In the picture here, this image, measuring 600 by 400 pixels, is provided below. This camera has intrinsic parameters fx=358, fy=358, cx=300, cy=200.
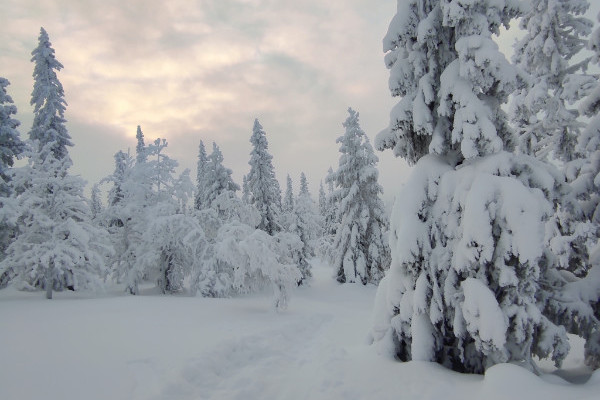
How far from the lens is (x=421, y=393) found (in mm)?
6340

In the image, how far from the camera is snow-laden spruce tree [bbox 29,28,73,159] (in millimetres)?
25438

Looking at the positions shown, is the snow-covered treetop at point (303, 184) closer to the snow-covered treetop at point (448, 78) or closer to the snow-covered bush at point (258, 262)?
the snow-covered bush at point (258, 262)

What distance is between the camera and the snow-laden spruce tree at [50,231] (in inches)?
626

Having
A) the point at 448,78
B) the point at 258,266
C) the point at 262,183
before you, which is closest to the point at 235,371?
the point at 258,266

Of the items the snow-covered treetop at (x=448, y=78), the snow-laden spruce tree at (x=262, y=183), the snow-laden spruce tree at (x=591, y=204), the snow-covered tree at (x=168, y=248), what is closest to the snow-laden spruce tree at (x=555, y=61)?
the snow-laden spruce tree at (x=591, y=204)

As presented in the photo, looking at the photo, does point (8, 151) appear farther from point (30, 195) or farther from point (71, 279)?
point (71, 279)

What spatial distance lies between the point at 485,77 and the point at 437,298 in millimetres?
4601

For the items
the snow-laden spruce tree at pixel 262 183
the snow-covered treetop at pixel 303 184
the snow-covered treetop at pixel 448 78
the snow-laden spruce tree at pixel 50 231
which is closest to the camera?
the snow-covered treetop at pixel 448 78

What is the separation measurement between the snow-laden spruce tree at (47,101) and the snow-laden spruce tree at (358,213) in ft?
65.5

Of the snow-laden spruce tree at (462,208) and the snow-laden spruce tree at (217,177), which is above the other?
the snow-laden spruce tree at (217,177)

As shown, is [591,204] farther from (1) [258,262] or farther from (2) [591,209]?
(1) [258,262]

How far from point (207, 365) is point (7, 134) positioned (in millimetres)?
20625

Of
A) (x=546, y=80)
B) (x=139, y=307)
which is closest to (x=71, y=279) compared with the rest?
(x=139, y=307)

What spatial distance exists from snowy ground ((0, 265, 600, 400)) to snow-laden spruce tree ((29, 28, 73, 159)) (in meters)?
16.2
